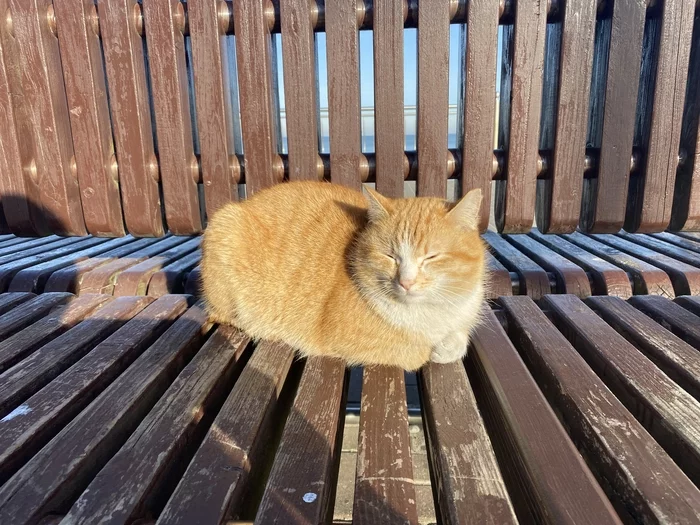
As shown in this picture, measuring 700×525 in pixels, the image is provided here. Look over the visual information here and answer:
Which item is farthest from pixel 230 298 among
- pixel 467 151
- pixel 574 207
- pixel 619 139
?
pixel 619 139

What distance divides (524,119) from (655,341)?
1127 mm

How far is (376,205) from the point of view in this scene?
1452 mm

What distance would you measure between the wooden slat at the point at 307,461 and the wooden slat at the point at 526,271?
3.56 feet

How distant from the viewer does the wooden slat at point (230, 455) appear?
2.51 feet

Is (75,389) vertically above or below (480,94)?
below

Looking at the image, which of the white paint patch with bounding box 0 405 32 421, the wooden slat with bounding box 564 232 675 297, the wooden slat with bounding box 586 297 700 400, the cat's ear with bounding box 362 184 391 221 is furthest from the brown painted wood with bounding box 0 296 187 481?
the wooden slat with bounding box 564 232 675 297

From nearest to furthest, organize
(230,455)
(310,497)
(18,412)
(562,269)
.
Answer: (310,497) → (230,455) → (18,412) → (562,269)

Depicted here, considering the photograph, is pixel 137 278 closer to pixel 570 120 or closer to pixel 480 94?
pixel 480 94

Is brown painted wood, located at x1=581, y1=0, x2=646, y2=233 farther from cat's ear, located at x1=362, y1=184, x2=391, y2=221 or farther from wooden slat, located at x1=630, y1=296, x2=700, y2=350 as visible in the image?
cat's ear, located at x1=362, y1=184, x2=391, y2=221

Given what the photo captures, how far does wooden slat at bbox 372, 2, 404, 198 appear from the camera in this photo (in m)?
1.81

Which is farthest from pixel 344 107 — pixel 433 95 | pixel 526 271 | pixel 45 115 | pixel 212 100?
pixel 45 115

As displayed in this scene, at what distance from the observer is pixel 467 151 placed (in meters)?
1.99

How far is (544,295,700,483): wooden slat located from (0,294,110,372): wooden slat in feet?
6.06

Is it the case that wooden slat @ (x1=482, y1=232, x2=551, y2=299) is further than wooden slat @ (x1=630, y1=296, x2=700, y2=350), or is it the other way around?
wooden slat @ (x1=482, y1=232, x2=551, y2=299)
